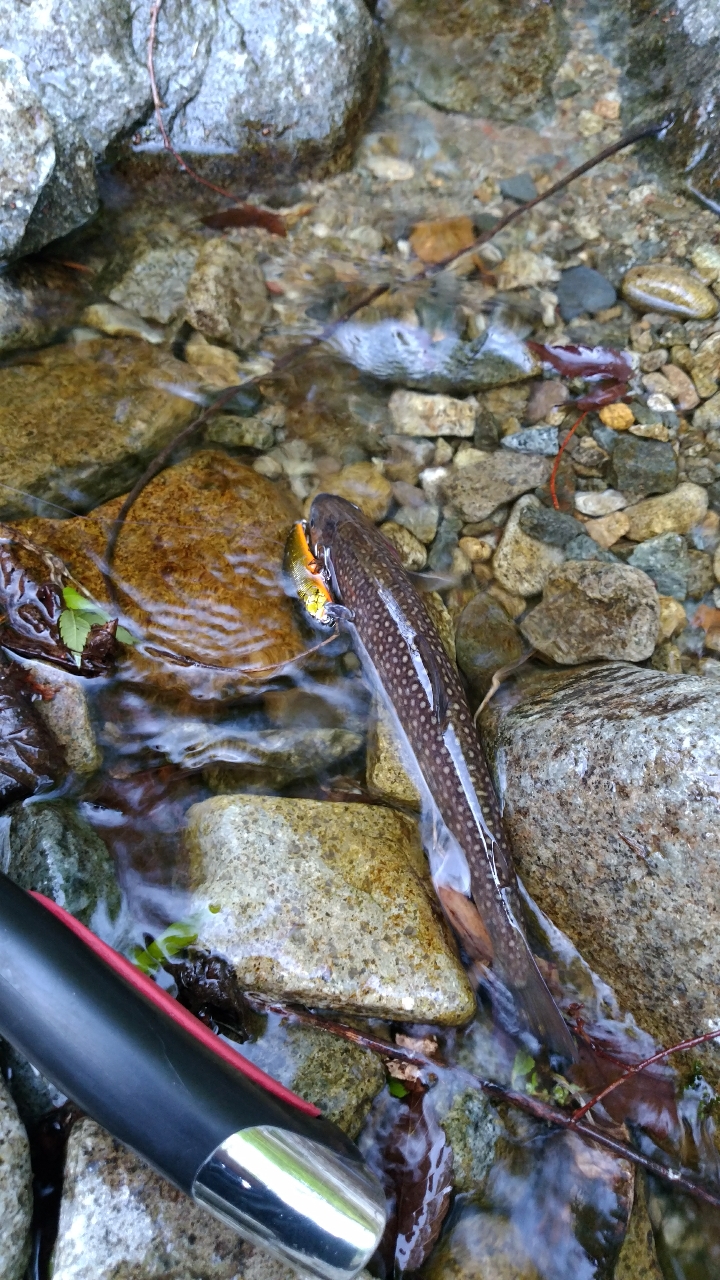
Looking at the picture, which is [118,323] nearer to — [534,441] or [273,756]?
[534,441]

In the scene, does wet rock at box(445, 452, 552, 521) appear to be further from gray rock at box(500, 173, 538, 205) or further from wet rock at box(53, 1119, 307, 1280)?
wet rock at box(53, 1119, 307, 1280)

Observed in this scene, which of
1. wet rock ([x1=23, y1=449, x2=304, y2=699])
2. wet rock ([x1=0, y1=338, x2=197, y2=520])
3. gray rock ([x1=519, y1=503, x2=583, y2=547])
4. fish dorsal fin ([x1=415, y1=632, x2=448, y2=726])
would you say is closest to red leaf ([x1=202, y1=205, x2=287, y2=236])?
wet rock ([x1=0, y1=338, x2=197, y2=520])

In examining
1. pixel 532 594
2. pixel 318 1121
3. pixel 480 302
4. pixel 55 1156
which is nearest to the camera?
pixel 318 1121

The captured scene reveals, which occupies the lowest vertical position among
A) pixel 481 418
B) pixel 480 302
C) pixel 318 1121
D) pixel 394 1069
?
pixel 394 1069

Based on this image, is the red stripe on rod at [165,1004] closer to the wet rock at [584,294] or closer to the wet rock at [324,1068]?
the wet rock at [324,1068]

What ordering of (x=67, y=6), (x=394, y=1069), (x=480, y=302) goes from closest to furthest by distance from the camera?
(x=394, y=1069)
(x=67, y=6)
(x=480, y=302)

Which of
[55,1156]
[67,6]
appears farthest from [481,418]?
[55,1156]

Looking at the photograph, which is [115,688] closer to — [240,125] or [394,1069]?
[394,1069]

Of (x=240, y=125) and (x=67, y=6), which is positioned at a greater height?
(x=67, y=6)
